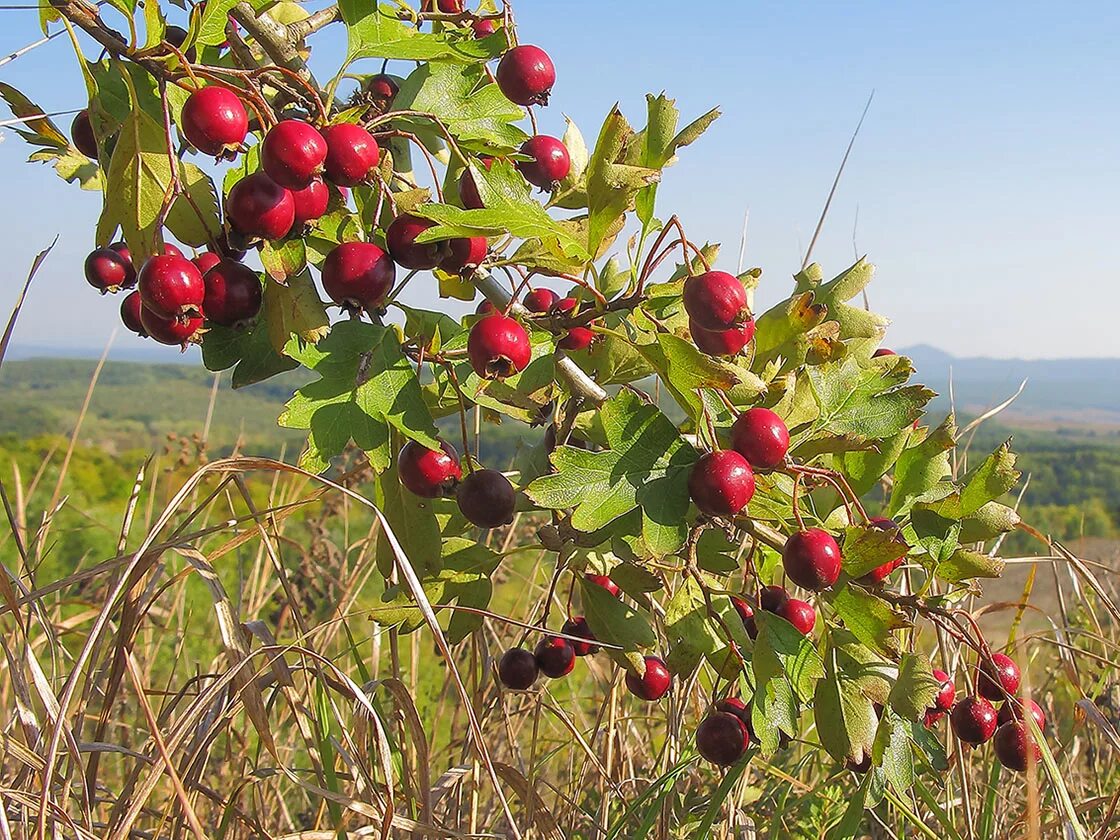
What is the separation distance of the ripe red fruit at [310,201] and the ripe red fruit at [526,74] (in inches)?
11.4

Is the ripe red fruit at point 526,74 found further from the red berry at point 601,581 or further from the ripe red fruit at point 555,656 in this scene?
the ripe red fruit at point 555,656

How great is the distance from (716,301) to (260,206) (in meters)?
0.45

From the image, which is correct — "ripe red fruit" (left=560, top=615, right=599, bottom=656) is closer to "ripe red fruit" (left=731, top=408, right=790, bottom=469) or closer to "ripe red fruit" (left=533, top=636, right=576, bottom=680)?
"ripe red fruit" (left=533, top=636, right=576, bottom=680)

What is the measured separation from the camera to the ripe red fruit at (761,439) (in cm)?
95

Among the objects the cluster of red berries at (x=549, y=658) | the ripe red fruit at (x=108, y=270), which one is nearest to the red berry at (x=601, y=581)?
the cluster of red berries at (x=549, y=658)

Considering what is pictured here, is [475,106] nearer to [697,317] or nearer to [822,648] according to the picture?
[697,317]

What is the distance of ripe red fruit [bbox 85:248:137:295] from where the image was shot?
1.10m

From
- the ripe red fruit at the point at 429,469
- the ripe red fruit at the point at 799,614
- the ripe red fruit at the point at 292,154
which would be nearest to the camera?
the ripe red fruit at the point at 292,154

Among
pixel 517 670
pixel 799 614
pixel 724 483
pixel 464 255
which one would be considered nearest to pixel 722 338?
pixel 724 483

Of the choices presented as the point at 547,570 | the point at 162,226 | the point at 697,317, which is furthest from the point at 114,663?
Answer: the point at 547,570

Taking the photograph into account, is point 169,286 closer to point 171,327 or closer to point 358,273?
point 171,327

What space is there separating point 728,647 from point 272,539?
727 millimetres

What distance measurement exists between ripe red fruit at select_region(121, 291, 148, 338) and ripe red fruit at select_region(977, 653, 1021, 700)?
1.07 metres

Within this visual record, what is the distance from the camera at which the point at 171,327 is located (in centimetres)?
94
